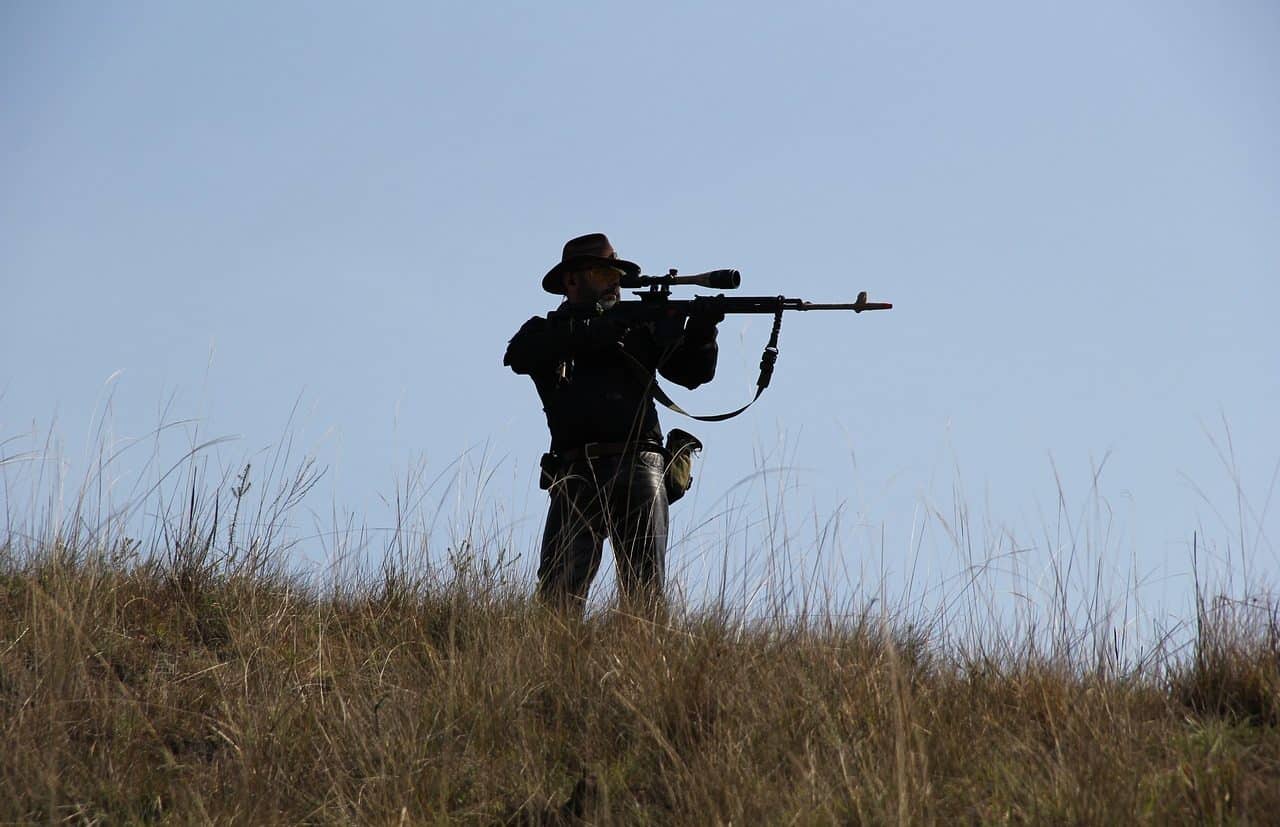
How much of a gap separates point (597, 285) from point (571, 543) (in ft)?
4.55

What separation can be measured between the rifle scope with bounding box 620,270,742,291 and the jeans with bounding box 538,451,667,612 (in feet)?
2.78

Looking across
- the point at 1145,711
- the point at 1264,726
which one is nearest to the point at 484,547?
the point at 1145,711

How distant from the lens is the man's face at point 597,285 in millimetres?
5957

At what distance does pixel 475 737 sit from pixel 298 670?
1020 mm

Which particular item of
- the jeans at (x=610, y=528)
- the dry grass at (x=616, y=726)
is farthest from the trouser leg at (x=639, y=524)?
the dry grass at (x=616, y=726)

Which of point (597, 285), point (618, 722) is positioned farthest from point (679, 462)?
point (618, 722)

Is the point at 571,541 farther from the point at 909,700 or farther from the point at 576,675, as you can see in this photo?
the point at 909,700

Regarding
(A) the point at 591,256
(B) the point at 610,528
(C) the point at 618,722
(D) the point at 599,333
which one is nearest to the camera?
(C) the point at 618,722

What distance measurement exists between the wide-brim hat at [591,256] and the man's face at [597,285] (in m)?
0.04

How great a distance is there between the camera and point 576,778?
3.99 meters

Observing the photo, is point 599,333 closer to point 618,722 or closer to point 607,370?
point 607,370

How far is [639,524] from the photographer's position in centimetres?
536

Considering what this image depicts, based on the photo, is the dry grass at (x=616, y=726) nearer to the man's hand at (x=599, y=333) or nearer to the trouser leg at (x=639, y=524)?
the trouser leg at (x=639, y=524)

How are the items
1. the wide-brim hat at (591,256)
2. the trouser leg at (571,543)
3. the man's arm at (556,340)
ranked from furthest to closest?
the wide-brim hat at (591,256) → the man's arm at (556,340) → the trouser leg at (571,543)
